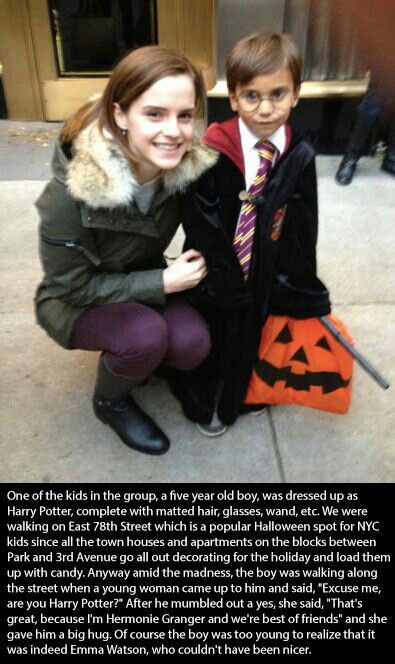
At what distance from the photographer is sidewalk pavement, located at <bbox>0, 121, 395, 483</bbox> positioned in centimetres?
215

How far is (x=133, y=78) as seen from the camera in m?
1.64

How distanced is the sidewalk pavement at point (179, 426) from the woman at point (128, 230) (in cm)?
13

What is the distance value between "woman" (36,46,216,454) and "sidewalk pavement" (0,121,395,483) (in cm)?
13

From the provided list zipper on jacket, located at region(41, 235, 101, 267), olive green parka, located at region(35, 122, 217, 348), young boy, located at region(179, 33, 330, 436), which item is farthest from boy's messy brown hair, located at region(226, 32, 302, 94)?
zipper on jacket, located at region(41, 235, 101, 267)

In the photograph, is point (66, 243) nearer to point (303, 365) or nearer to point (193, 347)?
point (193, 347)

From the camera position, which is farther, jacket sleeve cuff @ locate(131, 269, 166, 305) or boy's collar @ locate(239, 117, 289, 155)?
jacket sleeve cuff @ locate(131, 269, 166, 305)

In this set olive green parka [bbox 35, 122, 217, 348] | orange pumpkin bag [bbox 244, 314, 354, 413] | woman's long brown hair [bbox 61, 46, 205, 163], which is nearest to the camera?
woman's long brown hair [bbox 61, 46, 205, 163]

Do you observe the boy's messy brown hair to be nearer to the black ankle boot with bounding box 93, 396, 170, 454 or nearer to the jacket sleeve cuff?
the jacket sleeve cuff

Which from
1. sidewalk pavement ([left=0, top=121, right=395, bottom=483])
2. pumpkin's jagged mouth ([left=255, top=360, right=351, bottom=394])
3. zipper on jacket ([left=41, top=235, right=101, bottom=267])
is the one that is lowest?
sidewalk pavement ([left=0, top=121, right=395, bottom=483])

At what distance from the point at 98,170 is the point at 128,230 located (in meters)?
0.23

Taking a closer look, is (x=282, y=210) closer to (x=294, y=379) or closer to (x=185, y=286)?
(x=185, y=286)

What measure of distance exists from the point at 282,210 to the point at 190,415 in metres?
0.87

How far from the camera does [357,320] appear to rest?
2.92 metres

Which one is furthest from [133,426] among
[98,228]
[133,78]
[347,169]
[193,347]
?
[347,169]
